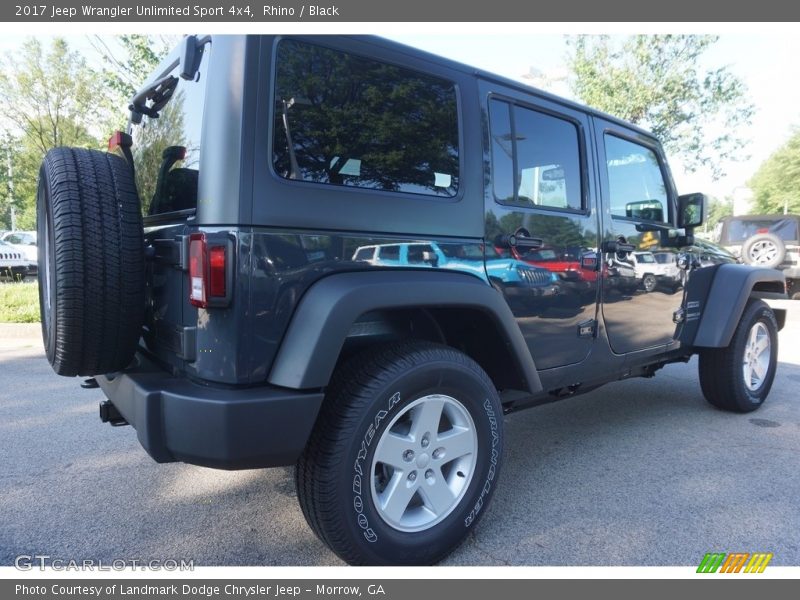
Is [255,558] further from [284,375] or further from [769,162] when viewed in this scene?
[769,162]

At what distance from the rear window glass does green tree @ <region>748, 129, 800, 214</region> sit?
2129 centimetres

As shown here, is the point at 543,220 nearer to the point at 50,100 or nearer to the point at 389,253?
the point at 389,253

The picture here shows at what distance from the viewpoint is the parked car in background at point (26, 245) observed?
1561 cm

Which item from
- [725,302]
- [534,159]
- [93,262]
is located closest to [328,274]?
[93,262]

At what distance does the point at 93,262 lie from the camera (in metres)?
1.93

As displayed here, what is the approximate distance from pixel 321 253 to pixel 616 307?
1950 millimetres

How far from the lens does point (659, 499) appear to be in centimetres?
271

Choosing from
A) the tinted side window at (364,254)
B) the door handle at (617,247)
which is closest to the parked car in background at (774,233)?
the door handle at (617,247)

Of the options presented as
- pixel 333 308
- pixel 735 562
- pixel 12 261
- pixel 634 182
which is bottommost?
pixel 12 261

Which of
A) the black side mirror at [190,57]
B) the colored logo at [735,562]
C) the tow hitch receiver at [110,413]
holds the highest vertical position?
the black side mirror at [190,57]

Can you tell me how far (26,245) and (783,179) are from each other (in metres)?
35.2

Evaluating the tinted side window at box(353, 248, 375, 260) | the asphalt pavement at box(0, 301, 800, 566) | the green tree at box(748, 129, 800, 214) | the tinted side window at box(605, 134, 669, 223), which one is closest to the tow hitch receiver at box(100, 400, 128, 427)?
the asphalt pavement at box(0, 301, 800, 566)

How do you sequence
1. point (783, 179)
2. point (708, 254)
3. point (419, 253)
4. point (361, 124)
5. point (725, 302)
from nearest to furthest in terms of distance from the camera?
1. point (361, 124)
2. point (419, 253)
3. point (725, 302)
4. point (708, 254)
5. point (783, 179)

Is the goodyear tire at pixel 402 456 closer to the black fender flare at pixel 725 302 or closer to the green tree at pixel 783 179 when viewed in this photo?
the black fender flare at pixel 725 302
